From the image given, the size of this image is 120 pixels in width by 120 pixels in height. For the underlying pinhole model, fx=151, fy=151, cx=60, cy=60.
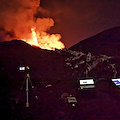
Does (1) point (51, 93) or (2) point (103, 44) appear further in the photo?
(2) point (103, 44)

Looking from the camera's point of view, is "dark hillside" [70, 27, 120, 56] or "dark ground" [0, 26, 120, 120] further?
"dark hillside" [70, 27, 120, 56]

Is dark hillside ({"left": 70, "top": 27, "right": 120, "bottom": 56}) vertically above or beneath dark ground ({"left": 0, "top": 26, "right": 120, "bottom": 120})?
above

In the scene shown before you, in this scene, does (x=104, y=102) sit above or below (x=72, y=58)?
below

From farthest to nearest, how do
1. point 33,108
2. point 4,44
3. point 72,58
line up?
point 4,44, point 72,58, point 33,108

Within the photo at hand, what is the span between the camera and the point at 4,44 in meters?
16.1

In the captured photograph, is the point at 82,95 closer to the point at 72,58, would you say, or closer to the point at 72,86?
the point at 72,86

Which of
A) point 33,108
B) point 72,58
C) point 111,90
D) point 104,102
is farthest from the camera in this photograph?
point 72,58

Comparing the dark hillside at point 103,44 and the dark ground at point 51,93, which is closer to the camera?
the dark ground at point 51,93

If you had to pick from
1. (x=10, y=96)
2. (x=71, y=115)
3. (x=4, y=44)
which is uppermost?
(x=4, y=44)

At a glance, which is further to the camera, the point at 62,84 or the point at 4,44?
the point at 4,44

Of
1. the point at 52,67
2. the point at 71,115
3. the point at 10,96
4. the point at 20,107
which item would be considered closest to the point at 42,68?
the point at 52,67

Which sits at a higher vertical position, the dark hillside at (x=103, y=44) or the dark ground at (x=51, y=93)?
the dark hillside at (x=103, y=44)

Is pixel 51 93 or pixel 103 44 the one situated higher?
pixel 103 44

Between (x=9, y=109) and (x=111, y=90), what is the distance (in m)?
5.78
